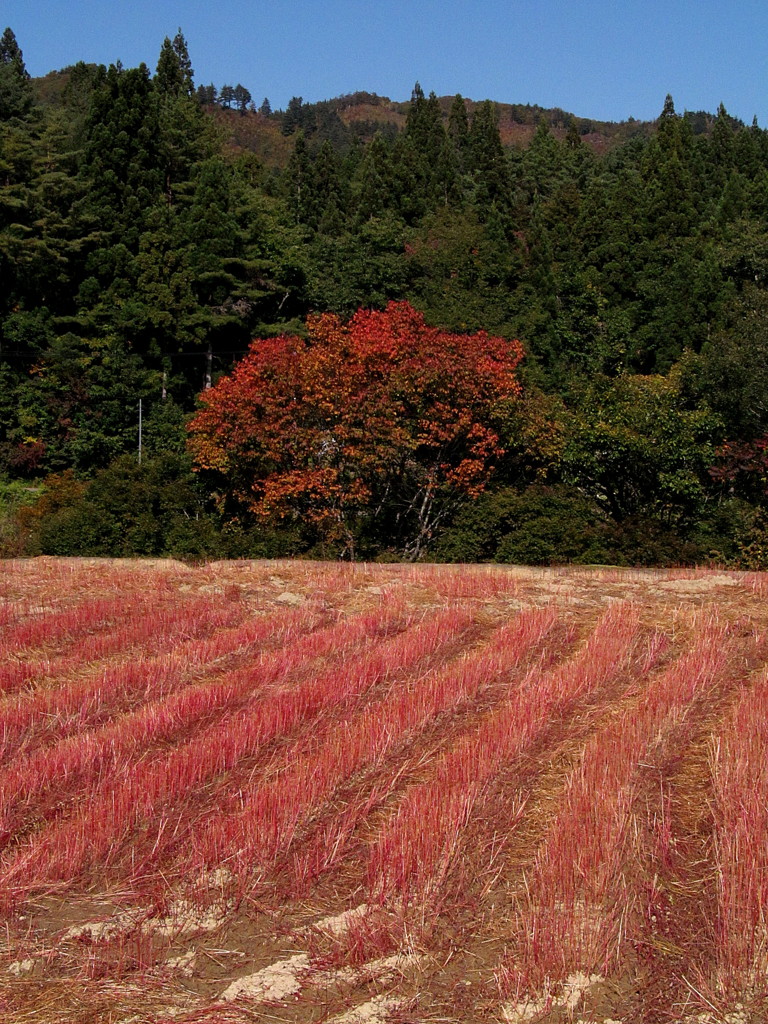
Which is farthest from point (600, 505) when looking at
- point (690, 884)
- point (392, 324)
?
point (690, 884)

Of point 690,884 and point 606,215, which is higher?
point 606,215

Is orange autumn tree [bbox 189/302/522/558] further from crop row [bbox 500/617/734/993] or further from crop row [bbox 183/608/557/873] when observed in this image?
crop row [bbox 500/617/734/993]

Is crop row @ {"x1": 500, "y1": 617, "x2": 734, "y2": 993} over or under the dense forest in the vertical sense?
under

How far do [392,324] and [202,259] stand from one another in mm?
17605

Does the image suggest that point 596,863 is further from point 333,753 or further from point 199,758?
point 199,758

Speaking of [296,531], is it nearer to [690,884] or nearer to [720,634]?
[720,634]

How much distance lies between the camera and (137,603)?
41.3 ft

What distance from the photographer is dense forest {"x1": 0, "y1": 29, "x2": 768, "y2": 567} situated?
1934 cm

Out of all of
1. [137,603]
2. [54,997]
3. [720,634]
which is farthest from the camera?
[137,603]

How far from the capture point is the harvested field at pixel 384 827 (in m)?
4.40

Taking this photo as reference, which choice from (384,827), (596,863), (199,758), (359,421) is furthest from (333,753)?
(359,421)

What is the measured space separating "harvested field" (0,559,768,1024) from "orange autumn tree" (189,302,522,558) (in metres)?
9.03

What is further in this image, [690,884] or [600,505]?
[600,505]

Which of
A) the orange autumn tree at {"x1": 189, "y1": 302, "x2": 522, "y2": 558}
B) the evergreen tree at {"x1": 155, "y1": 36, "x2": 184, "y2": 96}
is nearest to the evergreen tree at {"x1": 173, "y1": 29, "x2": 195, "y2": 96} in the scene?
the evergreen tree at {"x1": 155, "y1": 36, "x2": 184, "y2": 96}
